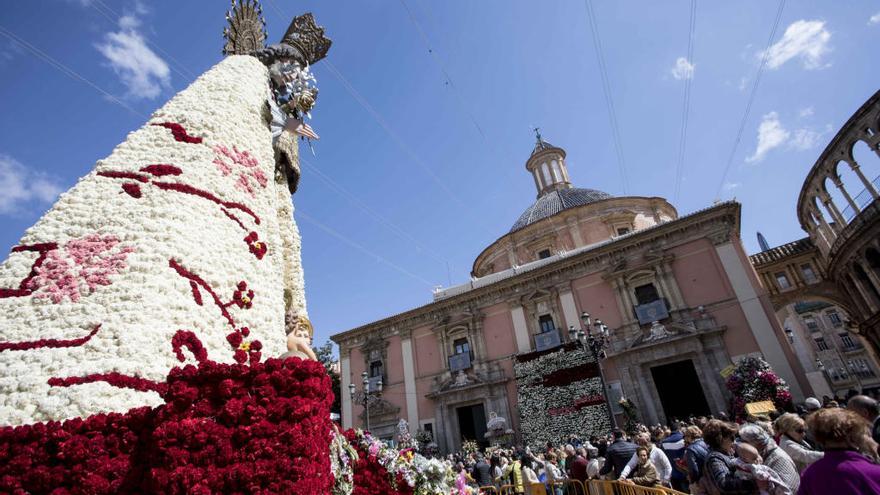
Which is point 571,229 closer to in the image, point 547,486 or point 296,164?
point 547,486

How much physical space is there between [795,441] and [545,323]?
48.7 ft

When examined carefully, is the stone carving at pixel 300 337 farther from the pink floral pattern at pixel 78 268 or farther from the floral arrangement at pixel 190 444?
the pink floral pattern at pixel 78 268

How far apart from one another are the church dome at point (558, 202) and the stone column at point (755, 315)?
7.85 meters

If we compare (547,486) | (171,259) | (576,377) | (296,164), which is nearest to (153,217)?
(171,259)

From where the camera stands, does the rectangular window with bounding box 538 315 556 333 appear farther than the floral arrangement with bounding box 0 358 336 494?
Yes

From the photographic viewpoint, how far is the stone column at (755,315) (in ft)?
44.2

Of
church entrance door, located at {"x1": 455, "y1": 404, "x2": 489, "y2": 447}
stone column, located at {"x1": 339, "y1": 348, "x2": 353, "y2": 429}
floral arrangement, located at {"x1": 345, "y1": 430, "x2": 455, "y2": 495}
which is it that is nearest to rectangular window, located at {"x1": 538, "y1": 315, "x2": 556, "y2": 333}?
church entrance door, located at {"x1": 455, "y1": 404, "x2": 489, "y2": 447}

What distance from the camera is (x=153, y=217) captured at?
283 cm

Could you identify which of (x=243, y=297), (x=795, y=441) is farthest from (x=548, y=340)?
(x=243, y=297)

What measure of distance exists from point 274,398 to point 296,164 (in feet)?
12.7

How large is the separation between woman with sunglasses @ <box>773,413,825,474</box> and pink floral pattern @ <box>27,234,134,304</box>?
5.57 m

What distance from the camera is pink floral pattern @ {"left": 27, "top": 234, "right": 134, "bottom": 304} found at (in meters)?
2.38

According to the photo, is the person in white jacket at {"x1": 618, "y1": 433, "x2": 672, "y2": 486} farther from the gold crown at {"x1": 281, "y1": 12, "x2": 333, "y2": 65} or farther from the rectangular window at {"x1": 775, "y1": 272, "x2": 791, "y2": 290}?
the rectangular window at {"x1": 775, "y1": 272, "x2": 791, "y2": 290}

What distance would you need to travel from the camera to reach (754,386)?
42.5ft
